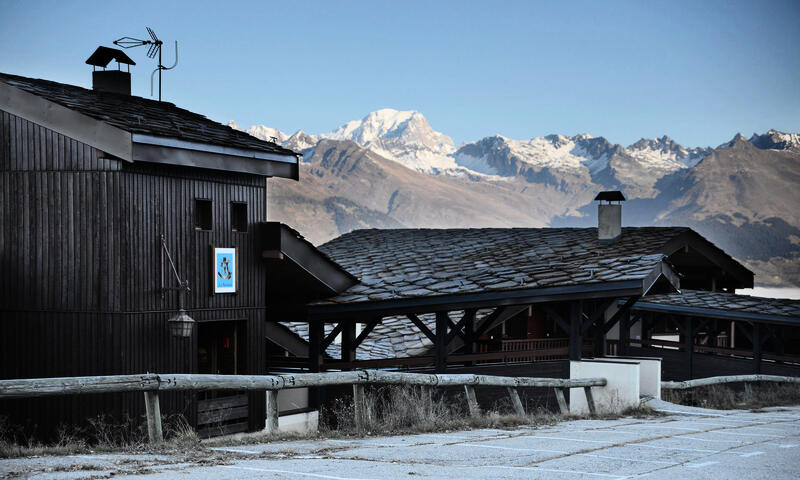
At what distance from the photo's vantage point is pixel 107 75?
19531 mm

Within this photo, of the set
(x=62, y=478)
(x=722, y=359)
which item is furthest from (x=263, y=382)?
(x=722, y=359)

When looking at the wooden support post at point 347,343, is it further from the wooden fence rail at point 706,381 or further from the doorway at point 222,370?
the wooden fence rail at point 706,381

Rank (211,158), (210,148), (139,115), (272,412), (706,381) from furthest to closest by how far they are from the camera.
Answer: (706,381) < (139,115) < (211,158) < (210,148) < (272,412)

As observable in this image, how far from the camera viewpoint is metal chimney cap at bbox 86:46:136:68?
19.5m

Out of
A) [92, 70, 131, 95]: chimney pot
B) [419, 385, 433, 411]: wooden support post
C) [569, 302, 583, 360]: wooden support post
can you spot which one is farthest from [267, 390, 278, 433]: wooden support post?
[92, 70, 131, 95]: chimney pot

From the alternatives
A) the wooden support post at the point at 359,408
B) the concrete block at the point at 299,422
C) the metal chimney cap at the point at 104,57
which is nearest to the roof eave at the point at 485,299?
the concrete block at the point at 299,422

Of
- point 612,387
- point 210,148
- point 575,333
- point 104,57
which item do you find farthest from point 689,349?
point 104,57

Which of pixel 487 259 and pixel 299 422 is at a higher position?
pixel 487 259

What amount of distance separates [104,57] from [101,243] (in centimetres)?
630

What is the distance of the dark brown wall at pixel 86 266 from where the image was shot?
14734mm

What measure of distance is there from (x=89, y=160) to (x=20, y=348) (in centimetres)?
333

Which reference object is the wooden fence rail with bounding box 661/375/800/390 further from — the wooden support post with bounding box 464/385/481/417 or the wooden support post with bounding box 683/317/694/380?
the wooden support post with bounding box 464/385/481/417

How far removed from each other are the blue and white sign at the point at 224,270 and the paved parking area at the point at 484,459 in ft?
21.3

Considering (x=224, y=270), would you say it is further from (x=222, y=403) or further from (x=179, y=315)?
(x=222, y=403)
